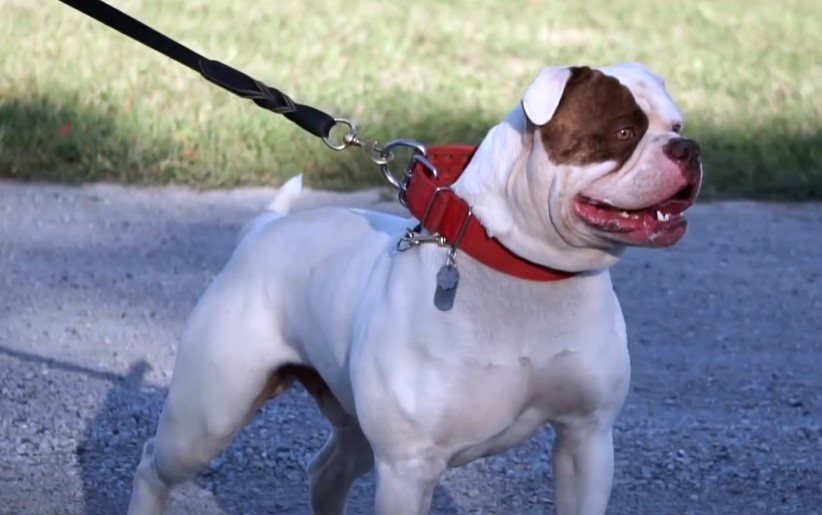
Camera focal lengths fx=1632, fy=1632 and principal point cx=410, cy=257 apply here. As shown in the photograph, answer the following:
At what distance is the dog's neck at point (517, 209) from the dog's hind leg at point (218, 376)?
72 centimetres

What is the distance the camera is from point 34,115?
9695 millimetres

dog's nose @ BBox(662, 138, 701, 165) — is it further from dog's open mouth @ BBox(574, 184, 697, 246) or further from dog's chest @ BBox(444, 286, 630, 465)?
dog's chest @ BBox(444, 286, 630, 465)

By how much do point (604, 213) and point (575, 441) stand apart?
600 mm

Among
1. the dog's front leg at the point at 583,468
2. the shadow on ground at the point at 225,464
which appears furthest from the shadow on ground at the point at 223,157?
the dog's front leg at the point at 583,468

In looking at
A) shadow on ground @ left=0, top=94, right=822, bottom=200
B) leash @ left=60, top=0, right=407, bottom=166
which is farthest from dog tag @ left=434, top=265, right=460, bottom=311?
shadow on ground @ left=0, top=94, right=822, bottom=200

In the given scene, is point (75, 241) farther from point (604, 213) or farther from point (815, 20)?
point (815, 20)

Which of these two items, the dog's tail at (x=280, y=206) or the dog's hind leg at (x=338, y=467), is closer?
the dog's tail at (x=280, y=206)

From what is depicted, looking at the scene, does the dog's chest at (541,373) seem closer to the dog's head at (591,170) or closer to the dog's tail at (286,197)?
the dog's head at (591,170)

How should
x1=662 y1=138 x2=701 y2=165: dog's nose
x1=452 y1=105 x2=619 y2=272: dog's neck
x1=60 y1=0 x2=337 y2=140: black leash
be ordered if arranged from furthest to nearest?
x1=60 y1=0 x2=337 y2=140: black leash, x1=452 y1=105 x2=619 y2=272: dog's neck, x1=662 y1=138 x2=701 y2=165: dog's nose

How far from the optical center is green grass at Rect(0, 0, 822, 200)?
30.7 feet

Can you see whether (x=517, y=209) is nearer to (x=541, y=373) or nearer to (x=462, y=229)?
(x=462, y=229)

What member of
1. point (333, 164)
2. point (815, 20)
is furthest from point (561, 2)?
point (333, 164)

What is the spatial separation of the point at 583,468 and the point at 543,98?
874mm

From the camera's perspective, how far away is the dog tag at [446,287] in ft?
11.3
